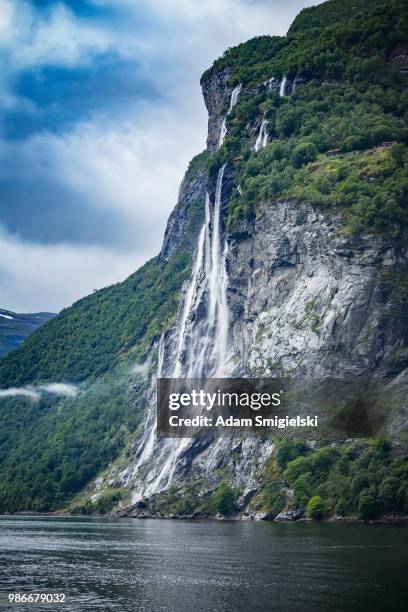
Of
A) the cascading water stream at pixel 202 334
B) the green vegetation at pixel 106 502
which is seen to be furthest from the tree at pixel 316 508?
the green vegetation at pixel 106 502

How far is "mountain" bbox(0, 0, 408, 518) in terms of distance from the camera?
391 ft

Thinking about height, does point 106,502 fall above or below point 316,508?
above

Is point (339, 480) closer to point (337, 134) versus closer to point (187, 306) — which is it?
point (187, 306)

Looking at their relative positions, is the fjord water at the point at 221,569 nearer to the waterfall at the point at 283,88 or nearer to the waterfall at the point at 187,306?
the waterfall at the point at 187,306

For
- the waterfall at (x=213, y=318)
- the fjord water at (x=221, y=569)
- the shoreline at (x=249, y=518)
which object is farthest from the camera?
the waterfall at (x=213, y=318)

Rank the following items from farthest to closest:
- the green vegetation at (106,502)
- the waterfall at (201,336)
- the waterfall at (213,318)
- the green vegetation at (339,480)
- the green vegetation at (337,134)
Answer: the green vegetation at (106,502) → the waterfall at (213,318) → the waterfall at (201,336) → the green vegetation at (337,134) → the green vegetation at (339,480)

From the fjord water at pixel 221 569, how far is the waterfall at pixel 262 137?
102m

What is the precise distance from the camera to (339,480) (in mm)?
108625

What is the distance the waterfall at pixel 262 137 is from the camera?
18000 cm

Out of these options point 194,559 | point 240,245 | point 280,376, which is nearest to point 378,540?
point 194,559

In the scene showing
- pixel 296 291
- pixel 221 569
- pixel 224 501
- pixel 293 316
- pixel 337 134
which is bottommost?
pixel 221 569

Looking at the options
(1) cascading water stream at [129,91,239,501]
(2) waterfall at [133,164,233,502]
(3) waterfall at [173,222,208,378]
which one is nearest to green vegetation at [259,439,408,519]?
(1) cascading water stream at [129,91,239,501]

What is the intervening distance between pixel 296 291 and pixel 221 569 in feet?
267

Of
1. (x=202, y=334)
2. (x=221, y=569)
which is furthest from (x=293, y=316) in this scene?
(x=221, y=569)
